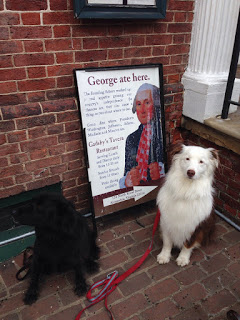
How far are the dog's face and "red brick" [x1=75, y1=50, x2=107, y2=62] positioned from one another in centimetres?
118

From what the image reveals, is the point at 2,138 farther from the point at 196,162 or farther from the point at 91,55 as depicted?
the point at 196,162

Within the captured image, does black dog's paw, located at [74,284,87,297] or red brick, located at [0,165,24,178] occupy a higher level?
red brick, located at [0,165,24,178]

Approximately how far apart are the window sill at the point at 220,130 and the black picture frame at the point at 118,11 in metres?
1.24

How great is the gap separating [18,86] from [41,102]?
237 millimetres

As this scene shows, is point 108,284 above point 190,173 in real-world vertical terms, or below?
below

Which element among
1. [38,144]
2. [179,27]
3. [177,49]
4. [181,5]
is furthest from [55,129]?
[181,5]

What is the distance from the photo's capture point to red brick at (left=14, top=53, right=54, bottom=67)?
222 cm

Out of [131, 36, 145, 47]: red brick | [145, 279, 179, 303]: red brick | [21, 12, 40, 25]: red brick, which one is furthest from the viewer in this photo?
[131, 36, 145, 47]: red brick

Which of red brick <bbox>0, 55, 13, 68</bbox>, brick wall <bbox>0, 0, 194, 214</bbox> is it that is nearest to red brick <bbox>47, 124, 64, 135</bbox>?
brick wall <bbox>0, 0, 194, 214</bbox>

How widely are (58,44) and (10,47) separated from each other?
403 millimetres

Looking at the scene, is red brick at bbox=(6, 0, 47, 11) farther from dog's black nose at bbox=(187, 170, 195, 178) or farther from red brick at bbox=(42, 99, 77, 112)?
dog's black nose at bbox=(187, 170, 195, 178)

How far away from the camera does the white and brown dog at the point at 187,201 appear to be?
2.27 m

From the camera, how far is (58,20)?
7.44 ft

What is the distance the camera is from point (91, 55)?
8.30ft
